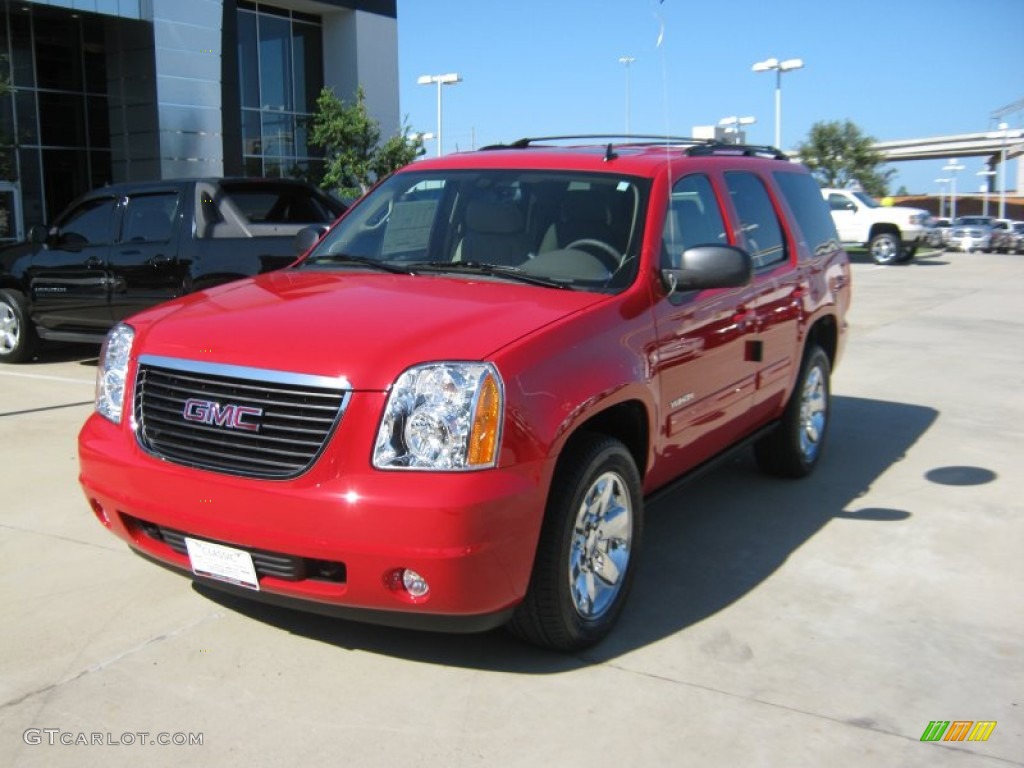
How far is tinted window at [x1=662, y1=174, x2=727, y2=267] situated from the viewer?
14.6 ft

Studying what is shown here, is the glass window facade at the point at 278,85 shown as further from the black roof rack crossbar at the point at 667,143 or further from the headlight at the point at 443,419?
the headlight at the point at 443,419

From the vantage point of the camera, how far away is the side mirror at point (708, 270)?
163 inches

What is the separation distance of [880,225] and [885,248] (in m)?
0.65

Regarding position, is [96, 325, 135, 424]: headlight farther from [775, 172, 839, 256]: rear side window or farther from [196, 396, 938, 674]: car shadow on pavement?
[775, 172, 839, 256]: rear side window

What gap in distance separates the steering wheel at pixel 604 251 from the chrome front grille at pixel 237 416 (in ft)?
4.76

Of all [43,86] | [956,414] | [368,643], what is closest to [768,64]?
[43,86]

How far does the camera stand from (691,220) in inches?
185

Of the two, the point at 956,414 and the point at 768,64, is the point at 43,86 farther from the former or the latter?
the point at 768,64

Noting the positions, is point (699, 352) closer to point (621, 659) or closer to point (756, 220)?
point (756, 220)

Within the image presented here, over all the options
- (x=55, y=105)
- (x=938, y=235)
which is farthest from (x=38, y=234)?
(x=938, y=235)

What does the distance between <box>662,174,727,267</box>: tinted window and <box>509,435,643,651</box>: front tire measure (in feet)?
3.44

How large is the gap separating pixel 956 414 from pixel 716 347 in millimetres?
4565

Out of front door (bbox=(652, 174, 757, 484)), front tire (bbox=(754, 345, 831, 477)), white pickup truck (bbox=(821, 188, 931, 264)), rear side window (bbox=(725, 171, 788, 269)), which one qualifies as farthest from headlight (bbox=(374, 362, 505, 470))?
white pickup truck (bbox=(821, 188, 931, 264))

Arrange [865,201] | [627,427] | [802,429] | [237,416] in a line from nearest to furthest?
[237,416] < [627,427] < [802,429] < [865,201]
